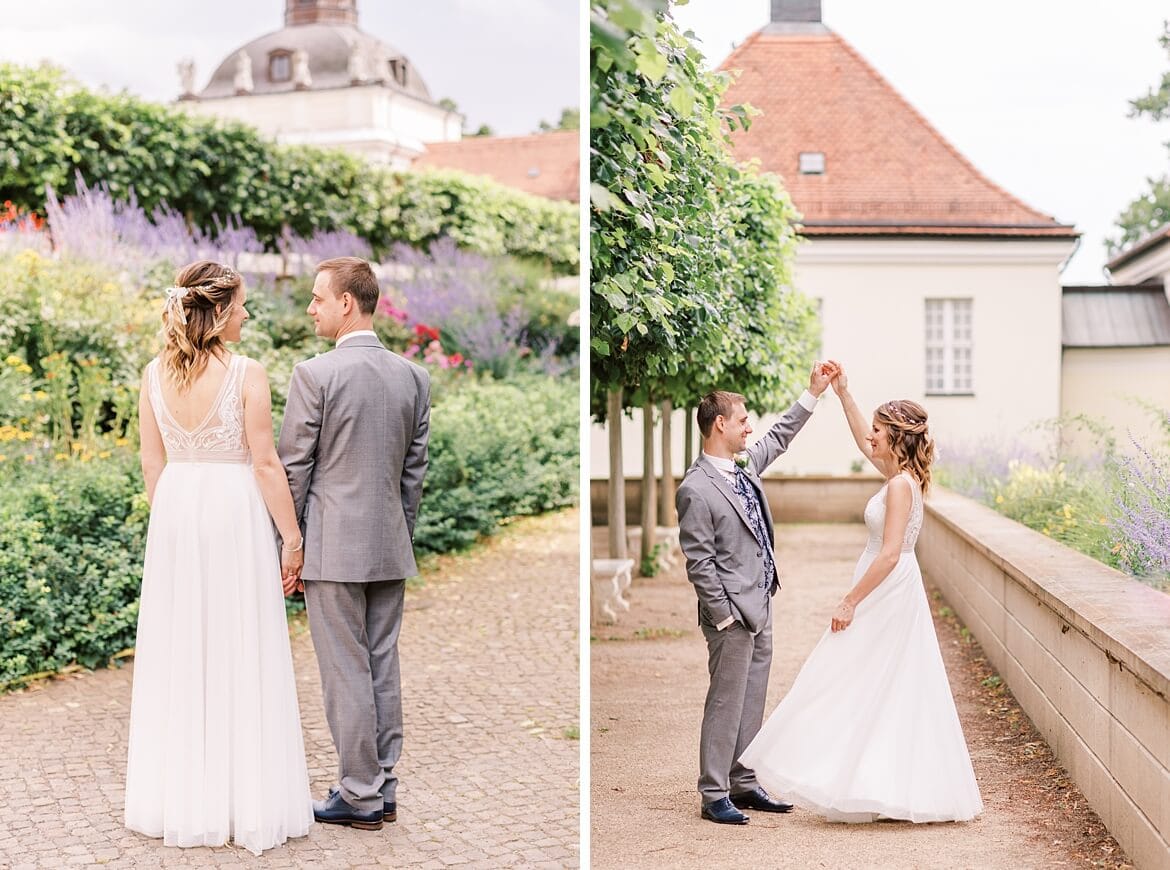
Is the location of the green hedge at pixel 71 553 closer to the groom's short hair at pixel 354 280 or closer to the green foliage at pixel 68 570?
the green foliage at pixel 68 570

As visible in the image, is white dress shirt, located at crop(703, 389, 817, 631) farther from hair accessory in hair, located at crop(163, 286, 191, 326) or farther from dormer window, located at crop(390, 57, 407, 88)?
dormer window, located at crop(390, 57, 407, 88)

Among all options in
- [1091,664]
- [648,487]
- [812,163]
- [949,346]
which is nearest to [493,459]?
[648,487]

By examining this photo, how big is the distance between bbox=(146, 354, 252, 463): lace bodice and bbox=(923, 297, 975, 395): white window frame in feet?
33.8

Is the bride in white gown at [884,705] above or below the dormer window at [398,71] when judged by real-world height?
below

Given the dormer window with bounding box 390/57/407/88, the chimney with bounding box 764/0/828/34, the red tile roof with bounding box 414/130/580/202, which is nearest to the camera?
the chimney with bounding box 764/0/828/34

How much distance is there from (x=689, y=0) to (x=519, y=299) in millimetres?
11799

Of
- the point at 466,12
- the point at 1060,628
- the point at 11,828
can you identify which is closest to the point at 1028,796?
the point at 1060,628

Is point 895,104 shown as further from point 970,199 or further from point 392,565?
point 392,565

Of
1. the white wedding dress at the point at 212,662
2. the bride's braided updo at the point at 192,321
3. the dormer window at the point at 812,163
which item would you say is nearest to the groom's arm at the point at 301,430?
the white wedding dress at the point at 212,662

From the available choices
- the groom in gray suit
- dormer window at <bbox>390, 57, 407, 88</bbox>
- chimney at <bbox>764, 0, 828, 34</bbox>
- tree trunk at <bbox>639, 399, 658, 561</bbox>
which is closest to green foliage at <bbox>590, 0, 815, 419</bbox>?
the groom in gray suit

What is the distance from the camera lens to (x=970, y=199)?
16.0 m

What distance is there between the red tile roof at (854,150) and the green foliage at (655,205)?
486 centimetres

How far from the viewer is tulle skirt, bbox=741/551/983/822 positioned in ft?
15.5

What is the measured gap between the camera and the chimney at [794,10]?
1200 cm
